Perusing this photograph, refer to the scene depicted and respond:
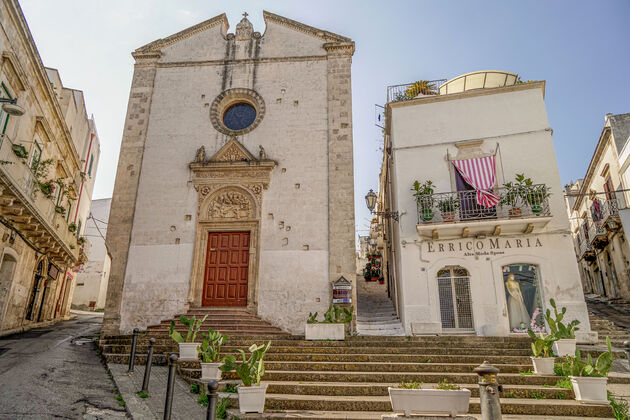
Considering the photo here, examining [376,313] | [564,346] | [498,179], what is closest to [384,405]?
[564,346]

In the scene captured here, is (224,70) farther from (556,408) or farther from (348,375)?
(556,408)

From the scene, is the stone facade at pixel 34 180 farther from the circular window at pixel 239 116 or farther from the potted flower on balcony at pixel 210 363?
the potted flower on balcony at pixel 210 363

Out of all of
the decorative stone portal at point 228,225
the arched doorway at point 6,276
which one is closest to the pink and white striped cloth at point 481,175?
the decorative stone portal at point 228,225

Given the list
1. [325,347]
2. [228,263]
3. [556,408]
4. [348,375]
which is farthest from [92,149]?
[556,408]

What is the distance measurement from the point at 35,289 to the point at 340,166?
12.5 metres

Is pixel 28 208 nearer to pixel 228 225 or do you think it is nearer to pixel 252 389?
pixel 228 225

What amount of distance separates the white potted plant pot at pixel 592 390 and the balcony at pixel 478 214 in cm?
547

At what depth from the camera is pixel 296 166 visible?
45.7ft

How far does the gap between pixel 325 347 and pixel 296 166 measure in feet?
21.6

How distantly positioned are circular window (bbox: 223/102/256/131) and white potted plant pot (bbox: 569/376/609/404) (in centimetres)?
1221

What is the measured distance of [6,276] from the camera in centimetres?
1329

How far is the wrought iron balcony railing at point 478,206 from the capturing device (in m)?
11.1

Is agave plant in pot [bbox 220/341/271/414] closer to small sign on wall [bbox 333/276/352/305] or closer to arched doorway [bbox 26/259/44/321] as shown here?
small sign on wall [bbox 333/276/352/305]

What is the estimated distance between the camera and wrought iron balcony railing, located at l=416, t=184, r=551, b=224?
11.1 m
